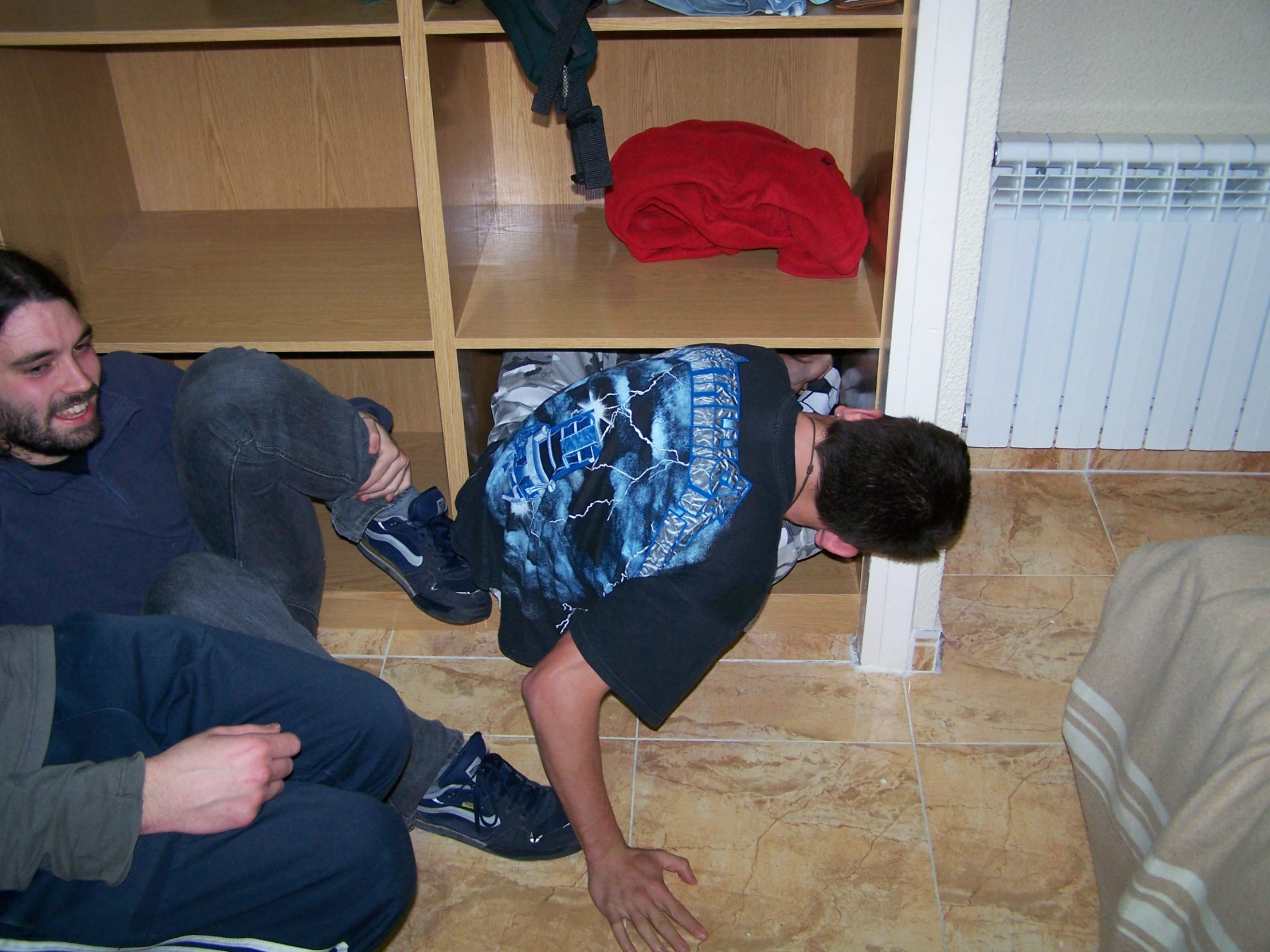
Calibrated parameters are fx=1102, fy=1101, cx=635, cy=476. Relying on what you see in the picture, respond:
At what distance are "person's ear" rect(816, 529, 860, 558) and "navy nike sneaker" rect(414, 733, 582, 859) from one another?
0.51 metres

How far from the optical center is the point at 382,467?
5.37ft

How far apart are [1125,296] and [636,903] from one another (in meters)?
1.37

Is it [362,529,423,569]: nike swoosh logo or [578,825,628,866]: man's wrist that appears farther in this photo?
[362,529,423,569]: nike swoosh logo

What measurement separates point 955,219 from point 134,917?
124 centimetres

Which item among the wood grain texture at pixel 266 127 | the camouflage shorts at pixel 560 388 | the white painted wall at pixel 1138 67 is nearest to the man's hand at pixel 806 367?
the camouflage shorts at pixel 560 388

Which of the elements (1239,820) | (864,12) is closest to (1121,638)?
(1239,820)

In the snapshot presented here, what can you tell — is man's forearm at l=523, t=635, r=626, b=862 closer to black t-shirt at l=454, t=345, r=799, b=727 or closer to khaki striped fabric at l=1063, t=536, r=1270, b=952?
black t-shirt at l=454, t=345, r=799, b=727

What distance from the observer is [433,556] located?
Answer: 5.60 ft

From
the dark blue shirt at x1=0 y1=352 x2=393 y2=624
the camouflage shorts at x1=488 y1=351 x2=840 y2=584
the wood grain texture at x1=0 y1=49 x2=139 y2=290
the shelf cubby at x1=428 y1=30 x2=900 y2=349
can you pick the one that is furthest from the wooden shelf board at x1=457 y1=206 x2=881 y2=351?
A: the wood grain texture at x1=0 y1=49 x2=139 y2=290

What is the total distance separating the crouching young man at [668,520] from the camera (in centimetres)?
122

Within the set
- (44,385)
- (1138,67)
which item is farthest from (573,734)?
(1138,67)

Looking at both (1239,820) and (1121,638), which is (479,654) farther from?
(1239,820)

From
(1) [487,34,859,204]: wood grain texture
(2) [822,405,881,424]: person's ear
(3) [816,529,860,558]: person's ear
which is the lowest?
(3) [816,529,860,558]: person's ear

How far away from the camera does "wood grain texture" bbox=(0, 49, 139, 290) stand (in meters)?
1.61
